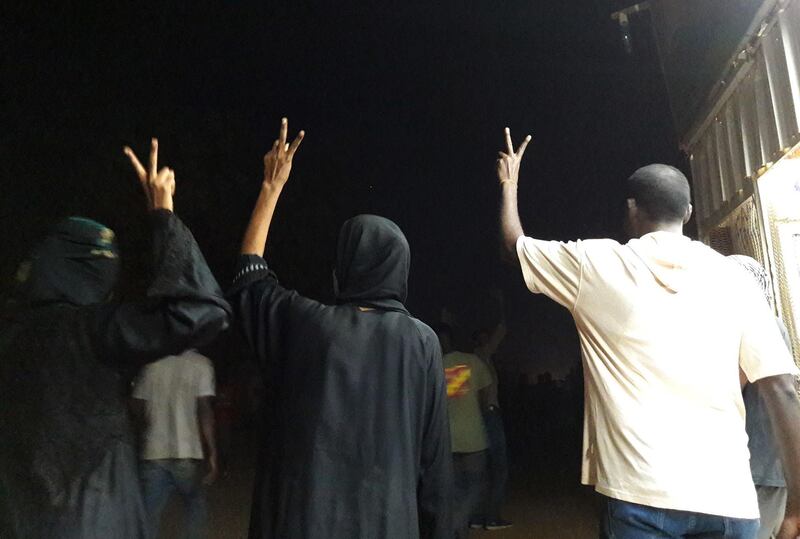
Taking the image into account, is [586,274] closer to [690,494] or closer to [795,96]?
[690,494]

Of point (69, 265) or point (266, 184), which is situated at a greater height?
point (266, 184)

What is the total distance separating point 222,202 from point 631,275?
6520 millimetres

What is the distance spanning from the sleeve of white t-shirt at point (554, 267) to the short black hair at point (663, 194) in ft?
0.97

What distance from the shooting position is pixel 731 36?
3.61 metres

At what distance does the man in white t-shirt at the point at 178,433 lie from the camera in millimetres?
3156

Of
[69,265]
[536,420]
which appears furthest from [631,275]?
[536,420]

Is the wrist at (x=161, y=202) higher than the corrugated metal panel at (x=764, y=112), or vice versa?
the corrugated metal panel at (x=764, y=112)

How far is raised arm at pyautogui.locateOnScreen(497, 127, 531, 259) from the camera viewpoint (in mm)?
2098

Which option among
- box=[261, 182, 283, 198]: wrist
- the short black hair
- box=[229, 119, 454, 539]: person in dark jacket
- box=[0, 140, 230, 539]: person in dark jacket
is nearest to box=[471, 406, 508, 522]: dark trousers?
box=[229, 119, 454, 539]: person in dark jacket

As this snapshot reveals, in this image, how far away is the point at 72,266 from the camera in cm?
186

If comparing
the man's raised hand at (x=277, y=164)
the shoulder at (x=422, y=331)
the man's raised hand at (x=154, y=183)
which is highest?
the man's raised hand at (x=277, y=164)

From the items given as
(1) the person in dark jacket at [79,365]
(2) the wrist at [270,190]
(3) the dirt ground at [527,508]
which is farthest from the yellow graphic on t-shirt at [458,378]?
(1) the person in dark jacket at [79,365]

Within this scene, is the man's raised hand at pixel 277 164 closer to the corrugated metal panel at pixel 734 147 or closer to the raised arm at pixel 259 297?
the raised arm at pixel 259 297

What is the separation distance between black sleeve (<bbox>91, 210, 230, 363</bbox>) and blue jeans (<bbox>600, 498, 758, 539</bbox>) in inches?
51.0
